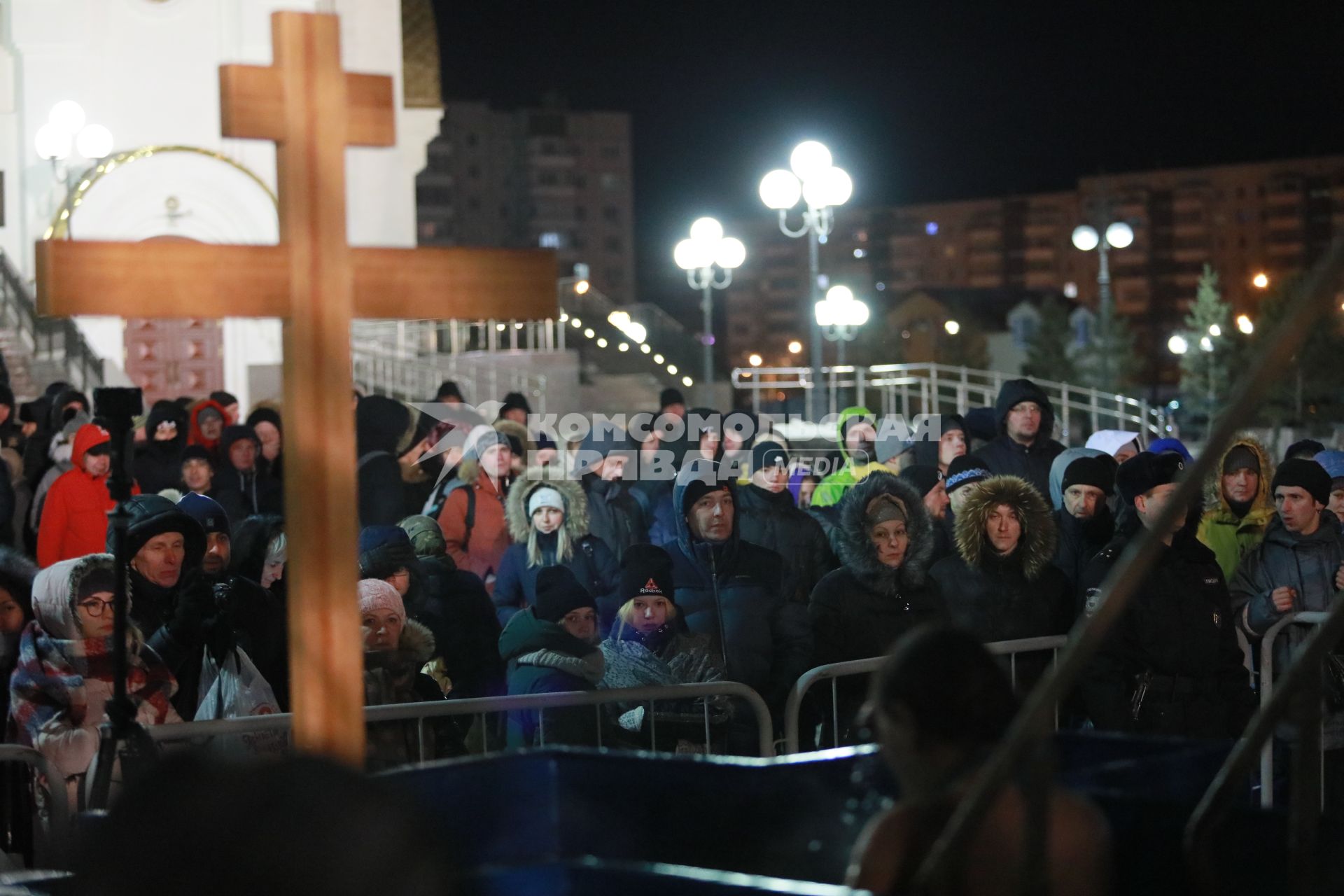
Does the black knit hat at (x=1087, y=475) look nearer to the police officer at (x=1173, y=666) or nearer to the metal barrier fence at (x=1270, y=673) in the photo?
the metal barrier fence at (x=1270, y=673)

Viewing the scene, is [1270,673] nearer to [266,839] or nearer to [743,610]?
[743,610]

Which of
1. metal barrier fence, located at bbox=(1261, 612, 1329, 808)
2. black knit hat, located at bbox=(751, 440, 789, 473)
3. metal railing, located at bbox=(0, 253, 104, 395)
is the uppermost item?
metal railing, located at bbox=(0, 253, 104, 395)

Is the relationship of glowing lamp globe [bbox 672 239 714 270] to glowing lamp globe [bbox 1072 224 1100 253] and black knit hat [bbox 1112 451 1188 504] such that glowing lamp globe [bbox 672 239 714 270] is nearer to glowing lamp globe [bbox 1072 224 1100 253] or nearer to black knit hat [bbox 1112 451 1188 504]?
glowing lamp globe [bbox 1072 224 1100 253]

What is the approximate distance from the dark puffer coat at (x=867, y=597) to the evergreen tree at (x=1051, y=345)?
81071mm

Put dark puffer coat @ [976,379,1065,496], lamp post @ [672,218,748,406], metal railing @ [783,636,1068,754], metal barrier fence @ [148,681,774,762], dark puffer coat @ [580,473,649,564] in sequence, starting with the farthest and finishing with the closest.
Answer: lamp post @ [672,218,748,406] < dark puffer coat @ [580,473,649,564] < dark puffer coat @ [976,379,1065,496] < metal railing @ [783,636,1068,754] < metal barrier fence @ [148,681,774,762]

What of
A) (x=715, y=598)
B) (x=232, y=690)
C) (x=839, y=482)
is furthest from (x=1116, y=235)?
(x=232, y=690)

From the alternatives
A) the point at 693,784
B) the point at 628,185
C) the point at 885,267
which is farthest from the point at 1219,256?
the point at 693,784

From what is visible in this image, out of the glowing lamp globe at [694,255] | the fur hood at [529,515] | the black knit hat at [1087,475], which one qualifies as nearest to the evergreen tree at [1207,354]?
the glowing lamp globe at [694,255]

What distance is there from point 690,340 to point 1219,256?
341ft

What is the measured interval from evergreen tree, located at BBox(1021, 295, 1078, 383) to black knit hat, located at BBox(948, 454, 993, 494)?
78.6 metres

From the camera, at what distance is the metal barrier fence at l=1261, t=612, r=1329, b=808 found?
21.3 ft

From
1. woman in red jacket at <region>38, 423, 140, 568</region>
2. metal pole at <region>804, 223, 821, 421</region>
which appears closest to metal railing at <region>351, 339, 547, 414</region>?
metal pole at <region>804, 223, 821, 421</region>

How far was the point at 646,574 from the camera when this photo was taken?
6.98 m

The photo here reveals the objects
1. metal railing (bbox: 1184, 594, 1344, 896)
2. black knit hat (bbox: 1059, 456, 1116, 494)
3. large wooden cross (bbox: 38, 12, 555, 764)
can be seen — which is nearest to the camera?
metal railing (bbox: 1184, 594, 1344, 896)
